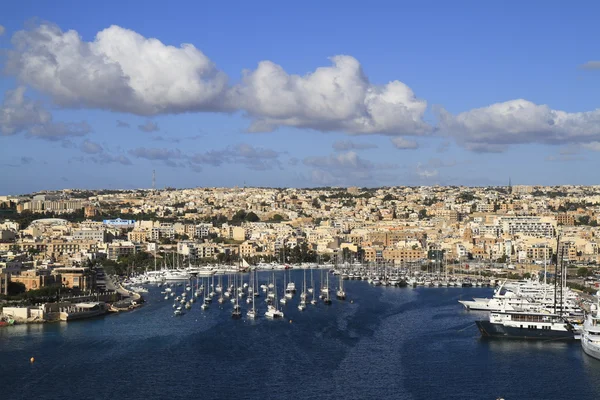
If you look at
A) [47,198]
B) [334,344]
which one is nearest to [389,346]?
[334,344]

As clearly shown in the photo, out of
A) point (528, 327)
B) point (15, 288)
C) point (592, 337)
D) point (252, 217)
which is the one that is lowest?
point (528, 327)

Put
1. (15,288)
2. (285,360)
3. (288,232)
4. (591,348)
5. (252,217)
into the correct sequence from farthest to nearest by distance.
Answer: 1. (252,217)
2. (288,232)
3. (15,288)
4. (591,348)
5. (285,360)

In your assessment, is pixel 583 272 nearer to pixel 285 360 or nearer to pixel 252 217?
pixel 285 360

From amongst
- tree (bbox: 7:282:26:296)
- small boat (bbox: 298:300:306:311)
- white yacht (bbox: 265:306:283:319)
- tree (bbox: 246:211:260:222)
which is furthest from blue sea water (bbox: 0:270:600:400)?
tree (bbox: 246:211:260:222)

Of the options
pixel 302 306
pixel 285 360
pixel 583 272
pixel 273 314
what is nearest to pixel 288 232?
pixel 583 272

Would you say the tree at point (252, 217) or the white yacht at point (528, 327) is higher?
the tree at point (252, 217)

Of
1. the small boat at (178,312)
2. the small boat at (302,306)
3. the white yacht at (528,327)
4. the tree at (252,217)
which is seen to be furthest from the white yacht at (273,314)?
the tree at (252,217)

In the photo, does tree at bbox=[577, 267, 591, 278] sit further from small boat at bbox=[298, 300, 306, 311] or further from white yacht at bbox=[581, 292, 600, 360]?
white yacht at bbox=[581, 292, 600, 360]

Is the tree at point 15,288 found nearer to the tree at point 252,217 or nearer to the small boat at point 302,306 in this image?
the small boat at point 302,306

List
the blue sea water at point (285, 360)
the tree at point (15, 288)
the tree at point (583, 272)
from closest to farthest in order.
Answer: the blue sea water at point (285, 360) → the tree at point (15, 288) → the tree at point (583, 272)
